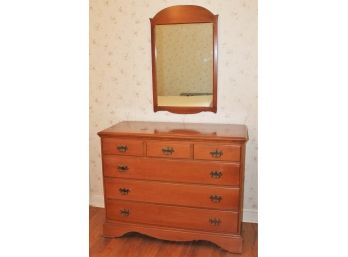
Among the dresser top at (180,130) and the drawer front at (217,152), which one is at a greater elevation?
the dresser top at (180,130)

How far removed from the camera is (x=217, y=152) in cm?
243

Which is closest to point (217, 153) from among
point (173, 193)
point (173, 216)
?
point (173, 193)

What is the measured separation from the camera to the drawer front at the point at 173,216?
2.50m

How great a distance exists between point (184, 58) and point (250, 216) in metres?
1.57

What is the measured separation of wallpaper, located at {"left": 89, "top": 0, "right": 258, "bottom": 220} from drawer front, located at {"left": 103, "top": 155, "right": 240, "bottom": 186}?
1.88 ft

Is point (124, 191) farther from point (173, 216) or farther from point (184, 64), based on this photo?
point (184, 64)

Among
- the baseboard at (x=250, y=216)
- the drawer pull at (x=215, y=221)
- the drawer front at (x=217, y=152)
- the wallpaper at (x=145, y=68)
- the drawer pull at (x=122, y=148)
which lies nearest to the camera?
the drawer front at (x=217, y=152)

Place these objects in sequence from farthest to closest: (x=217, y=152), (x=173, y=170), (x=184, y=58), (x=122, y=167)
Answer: (x=184, y=58)
(x=122, y=167)
(x=173, y=170)
(x=217, y=152)

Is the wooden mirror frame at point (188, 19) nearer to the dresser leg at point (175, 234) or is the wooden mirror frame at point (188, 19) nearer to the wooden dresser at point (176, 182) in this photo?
the wooden dresser at point (176, 182)

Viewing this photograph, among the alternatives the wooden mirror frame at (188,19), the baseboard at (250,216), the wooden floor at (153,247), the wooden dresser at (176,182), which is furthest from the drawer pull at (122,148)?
the baseboard at (250,216)

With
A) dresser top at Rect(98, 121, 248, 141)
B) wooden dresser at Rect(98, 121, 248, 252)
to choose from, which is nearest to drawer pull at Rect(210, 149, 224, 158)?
wooden dresser at Rect(98, 121, 248, 252)

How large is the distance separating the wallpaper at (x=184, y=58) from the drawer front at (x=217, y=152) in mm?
656

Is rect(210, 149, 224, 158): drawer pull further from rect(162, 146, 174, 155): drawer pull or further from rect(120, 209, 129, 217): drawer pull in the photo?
rect(120, 209, 129, 217): drawer pull
